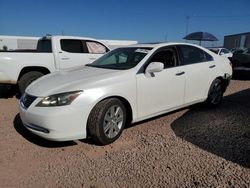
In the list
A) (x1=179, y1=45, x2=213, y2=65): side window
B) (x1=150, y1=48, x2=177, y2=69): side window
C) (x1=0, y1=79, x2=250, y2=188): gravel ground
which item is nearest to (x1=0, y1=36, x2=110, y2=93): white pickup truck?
(x1=0, y1=79, x2=250, y2=188): gravel ground

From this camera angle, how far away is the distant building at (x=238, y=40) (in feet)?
152

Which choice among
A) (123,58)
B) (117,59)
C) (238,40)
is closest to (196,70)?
(123,58)

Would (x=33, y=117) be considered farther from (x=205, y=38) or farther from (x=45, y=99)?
(x=205, y=38)

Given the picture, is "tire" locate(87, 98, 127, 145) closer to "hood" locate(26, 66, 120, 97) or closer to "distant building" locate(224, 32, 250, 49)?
"hood" locate(26, 66, 120, 97)

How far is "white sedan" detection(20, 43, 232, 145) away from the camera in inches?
134

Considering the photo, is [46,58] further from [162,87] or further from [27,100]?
[162,87]

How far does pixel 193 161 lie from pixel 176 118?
5.84 ft

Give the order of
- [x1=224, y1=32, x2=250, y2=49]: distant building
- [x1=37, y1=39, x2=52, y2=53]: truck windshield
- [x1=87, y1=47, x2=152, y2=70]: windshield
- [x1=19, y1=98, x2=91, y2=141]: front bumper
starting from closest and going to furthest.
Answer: [x1=19, y1=98, x2=91, y2=141]: front bumper
[x1=87, y1=47, x2=152, y2=70]: windshield
[x1=37, y1=39, x2=52, y2=53]: truck windshield
[x1=224, y1=32, x2=250, y2=49]: distant building

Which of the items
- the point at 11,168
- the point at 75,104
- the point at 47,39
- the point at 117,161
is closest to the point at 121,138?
the point at 117,161

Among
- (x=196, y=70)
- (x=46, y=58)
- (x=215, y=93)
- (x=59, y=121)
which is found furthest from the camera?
(x=46, y=58)

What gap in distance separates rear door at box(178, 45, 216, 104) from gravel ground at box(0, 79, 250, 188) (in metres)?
0.59

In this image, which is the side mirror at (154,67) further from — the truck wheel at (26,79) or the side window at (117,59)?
the truck wheel at (26,79)

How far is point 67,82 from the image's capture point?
12.1ft

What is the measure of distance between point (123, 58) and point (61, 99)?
183 centimetres
